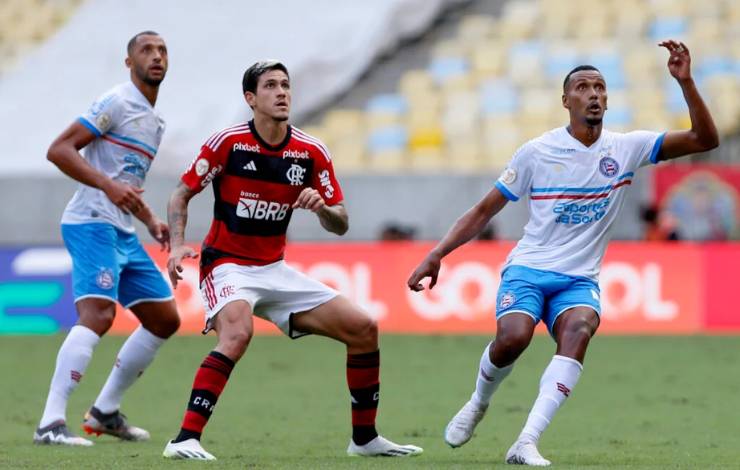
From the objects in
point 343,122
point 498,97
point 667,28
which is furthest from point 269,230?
point 667,28

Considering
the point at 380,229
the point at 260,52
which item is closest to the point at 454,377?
the point at 380,229

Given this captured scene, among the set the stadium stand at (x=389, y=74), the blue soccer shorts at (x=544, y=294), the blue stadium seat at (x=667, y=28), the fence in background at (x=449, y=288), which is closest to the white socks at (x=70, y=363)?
the blue soccer shorts at (x=544, y=294)

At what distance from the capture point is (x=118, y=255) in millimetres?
9242

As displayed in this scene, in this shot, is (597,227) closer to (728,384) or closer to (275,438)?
(275,438)

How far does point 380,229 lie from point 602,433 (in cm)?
1200

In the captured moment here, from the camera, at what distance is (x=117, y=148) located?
9.20m

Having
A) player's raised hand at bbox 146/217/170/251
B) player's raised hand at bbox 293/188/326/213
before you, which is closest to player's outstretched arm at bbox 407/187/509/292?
player's raised hand at bbox 293/188/326/213

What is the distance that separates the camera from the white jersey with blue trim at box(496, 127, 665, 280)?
7.96 meters

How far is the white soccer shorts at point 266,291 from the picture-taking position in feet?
26.1

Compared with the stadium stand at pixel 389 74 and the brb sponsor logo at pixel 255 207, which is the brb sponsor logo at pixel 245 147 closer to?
the brb sponsor logo at pixel 255 207

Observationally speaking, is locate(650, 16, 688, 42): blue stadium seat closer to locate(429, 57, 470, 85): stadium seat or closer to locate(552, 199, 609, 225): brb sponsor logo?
locate(429, 57, 470, 85): stadium seat

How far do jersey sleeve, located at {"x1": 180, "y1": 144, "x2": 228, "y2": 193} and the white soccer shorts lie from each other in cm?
50

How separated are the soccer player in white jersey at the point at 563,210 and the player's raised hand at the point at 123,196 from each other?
184 cm

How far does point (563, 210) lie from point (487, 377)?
41.4 inches
